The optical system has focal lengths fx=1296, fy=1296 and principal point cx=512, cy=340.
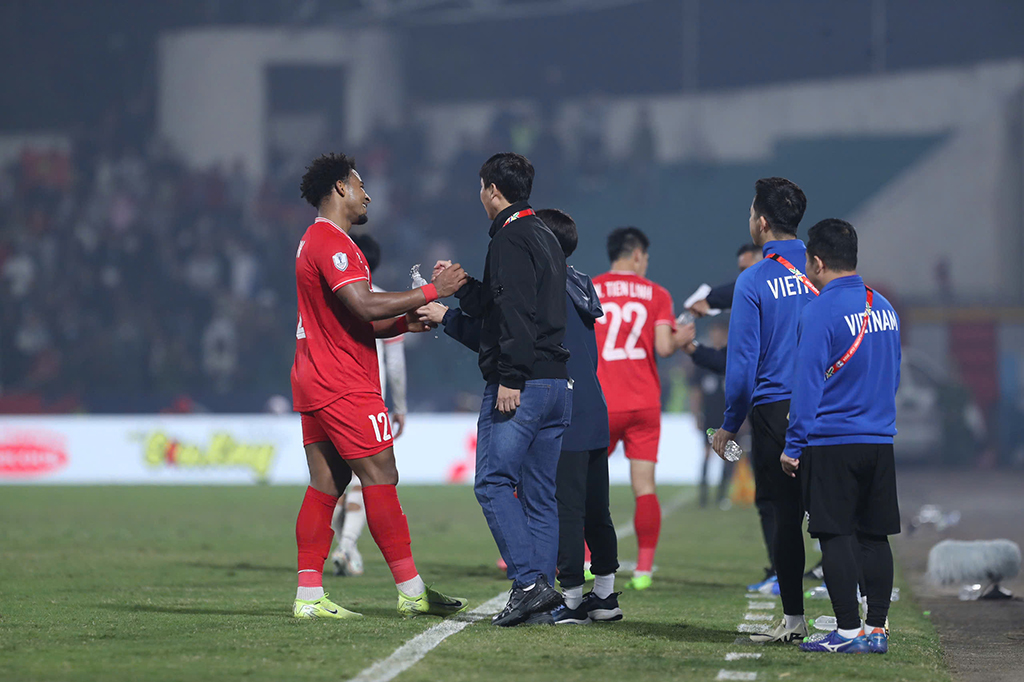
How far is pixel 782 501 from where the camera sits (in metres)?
5.69

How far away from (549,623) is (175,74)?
2597cm

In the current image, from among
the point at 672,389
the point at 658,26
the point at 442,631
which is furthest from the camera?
the point at 658,26

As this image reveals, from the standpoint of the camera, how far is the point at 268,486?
816 inches

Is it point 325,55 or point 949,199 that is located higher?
point 325,55

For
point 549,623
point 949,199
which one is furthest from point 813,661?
point 949,199

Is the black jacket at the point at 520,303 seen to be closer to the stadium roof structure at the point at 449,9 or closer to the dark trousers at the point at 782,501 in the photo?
the dark trousers at the point at 782,501

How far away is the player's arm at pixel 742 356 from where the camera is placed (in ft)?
18.6

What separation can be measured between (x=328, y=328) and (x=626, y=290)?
2.76 m

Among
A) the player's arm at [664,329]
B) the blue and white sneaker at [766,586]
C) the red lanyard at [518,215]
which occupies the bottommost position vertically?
the blue and white sneaker at [766,586]

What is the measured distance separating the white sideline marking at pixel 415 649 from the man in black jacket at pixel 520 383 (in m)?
0.26

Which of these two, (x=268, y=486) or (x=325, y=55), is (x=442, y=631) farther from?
(x=325, y=55)

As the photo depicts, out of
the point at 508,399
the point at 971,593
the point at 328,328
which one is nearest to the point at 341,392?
the point at 328,328

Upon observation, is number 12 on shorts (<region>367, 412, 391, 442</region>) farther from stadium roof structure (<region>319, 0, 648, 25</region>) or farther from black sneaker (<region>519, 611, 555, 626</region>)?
stadium roof structure (<region>319, 0, 648, 25</region>)

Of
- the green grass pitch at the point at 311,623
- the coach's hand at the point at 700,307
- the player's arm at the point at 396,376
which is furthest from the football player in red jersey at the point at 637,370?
the player's arm at the point at 396,376
